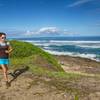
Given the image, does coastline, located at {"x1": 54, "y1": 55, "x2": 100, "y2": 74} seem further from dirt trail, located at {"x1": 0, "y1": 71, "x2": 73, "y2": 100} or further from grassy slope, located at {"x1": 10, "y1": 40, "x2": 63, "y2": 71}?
dirt trail, located at {"x1": 0, "y1": 71, "x2": 73, "y2": 100}

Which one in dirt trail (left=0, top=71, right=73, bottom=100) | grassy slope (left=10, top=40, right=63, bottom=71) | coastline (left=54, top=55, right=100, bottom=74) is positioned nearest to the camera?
dirt trail (left=0, top=71, right=73, bottom=100)

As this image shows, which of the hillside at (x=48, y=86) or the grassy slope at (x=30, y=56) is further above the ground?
the grassy slope at (x=30, y=56)

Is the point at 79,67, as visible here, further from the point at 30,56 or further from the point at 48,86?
the point at 48,86

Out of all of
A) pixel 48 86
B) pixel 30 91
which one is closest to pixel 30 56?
pixel 48 86

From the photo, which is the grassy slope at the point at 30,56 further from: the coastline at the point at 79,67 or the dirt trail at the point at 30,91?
the coastline at the point at 79,67

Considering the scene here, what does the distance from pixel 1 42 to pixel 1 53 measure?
0.38 m

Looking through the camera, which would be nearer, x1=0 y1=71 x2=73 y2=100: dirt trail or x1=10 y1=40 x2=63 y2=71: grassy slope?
x1=0 y1=71 x2=73 y2=100: dirt trail

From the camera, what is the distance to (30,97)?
967cm

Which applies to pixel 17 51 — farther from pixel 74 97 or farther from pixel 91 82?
pixel 74 97

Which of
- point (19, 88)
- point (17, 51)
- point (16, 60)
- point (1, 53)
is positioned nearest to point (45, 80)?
point (19, 88)

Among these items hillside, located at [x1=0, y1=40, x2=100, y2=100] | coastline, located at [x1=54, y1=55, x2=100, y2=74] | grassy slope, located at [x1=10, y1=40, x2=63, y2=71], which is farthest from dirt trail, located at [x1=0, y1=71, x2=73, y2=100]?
coastline, located at [x1=54, y1=55, x2=100, y2=74]

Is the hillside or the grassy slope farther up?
the grassy slope

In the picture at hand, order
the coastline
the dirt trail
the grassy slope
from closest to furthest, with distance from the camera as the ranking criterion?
the dirt trail
the grassy slope
the coastline

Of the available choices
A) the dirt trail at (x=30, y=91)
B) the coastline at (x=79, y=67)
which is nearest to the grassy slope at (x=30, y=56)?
the dirt trail at (x=30, y=91)
